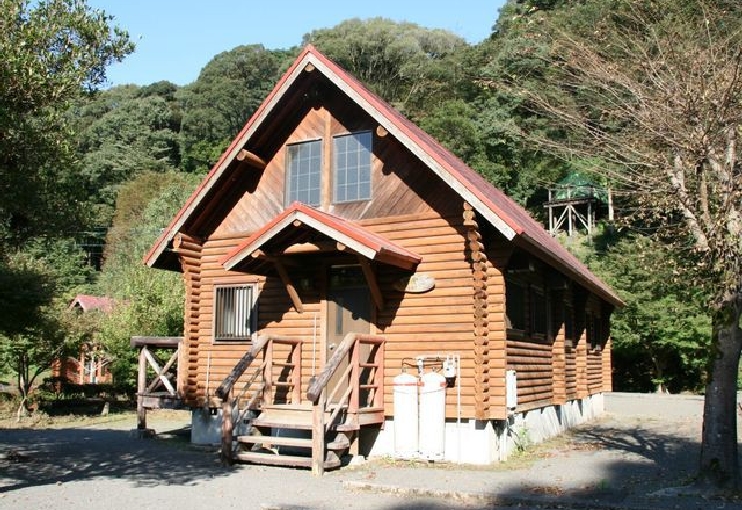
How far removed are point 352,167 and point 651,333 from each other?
25065 mm

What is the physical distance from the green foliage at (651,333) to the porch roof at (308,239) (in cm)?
2190

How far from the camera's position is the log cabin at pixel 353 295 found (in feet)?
40.2

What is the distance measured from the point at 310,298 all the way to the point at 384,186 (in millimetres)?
2605

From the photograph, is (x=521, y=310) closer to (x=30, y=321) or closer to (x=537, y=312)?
(x=537, y=312)

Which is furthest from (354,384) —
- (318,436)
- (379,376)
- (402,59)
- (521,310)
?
(402,59)

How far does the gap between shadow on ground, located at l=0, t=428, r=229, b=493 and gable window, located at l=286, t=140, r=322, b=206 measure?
5308mm

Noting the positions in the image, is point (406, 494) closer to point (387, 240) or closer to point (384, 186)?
point (387, 240)

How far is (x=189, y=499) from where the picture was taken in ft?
31.0

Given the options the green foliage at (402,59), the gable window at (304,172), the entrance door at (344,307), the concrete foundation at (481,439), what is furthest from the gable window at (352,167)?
the green foliage at (402,59)

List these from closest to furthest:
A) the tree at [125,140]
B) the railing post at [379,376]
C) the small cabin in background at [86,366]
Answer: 1. the railing post at [379,376]
2. the small cabin in background at [86,366]
3. the tree at [125,140]

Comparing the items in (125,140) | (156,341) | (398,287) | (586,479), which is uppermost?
(125,140)

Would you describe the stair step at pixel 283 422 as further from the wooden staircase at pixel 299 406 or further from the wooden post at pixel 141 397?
the wooden post at pixel 141 397

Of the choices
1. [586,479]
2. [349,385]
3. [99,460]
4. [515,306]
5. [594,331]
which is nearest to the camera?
[586,479]

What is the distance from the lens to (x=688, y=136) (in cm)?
1016
